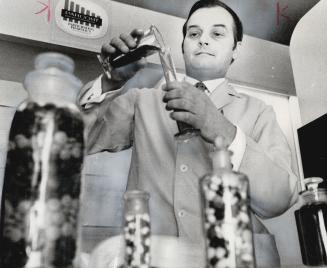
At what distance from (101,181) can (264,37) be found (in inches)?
26.2

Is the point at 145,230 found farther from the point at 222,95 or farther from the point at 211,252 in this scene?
the point at 222,95

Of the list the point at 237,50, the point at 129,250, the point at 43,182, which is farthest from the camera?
the point at 237,50

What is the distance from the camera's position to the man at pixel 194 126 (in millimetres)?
763

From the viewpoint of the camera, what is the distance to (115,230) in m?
0.84

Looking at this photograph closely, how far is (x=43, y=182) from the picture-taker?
444 millimetres

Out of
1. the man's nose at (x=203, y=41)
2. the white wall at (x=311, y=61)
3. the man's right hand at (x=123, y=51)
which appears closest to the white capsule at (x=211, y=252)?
the man's right hand at (x=123, y=51)

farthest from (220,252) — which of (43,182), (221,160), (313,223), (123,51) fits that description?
(123,51)

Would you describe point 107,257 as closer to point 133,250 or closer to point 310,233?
point 133,250

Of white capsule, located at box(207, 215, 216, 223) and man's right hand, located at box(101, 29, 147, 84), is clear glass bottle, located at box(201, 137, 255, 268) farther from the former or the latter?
man's right hand, located at box(101, 29, 147, 84)

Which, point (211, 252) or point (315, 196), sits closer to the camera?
point (211, 252)

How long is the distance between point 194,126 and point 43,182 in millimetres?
347

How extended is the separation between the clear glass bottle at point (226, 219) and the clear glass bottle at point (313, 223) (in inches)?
14.0

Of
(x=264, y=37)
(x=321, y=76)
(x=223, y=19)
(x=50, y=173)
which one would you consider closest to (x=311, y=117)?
(x=321, y=76)

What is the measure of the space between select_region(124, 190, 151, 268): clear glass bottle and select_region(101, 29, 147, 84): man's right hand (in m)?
0.39
